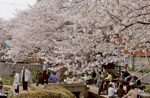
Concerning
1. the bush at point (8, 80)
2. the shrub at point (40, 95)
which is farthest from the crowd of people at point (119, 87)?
the bush at point (8, 80)

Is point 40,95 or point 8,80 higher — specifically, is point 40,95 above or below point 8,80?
above

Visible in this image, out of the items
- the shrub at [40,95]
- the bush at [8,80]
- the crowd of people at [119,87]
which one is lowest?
the bush at [8,80]

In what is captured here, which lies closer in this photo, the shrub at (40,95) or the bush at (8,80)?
the shrub at (40,95)

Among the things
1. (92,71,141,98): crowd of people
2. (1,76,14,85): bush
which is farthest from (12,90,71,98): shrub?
(1,76,14,85): bush

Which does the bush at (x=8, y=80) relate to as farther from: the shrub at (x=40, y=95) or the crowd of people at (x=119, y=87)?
the shrub at (x=40, y=95)

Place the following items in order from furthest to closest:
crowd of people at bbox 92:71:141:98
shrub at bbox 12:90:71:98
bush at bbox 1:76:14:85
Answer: bush at bbox 1:76:14:85, crowd of people at bbox 92:71:141:98, shrub at bbox 12:90:71:98

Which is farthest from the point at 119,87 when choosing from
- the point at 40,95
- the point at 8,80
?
the point at 8,80

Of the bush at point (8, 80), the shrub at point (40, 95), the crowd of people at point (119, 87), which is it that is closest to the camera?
the shrub at point (40, 95)

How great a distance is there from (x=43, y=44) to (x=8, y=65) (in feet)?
15.9

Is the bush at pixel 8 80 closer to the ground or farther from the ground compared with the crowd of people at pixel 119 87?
closer to the ground

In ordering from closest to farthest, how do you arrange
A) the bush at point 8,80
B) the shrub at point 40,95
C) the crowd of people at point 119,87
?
the shrub at point 40,95 → the crowd of people at point 119,87 → the bush at point 8,80

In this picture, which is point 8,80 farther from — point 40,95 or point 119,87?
point 40,95

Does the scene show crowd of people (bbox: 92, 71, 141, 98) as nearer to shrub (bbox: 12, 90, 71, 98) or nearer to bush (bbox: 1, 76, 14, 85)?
shrub (bbox: 12, 90, 71, 98)

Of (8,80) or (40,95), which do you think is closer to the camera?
(40,95)
